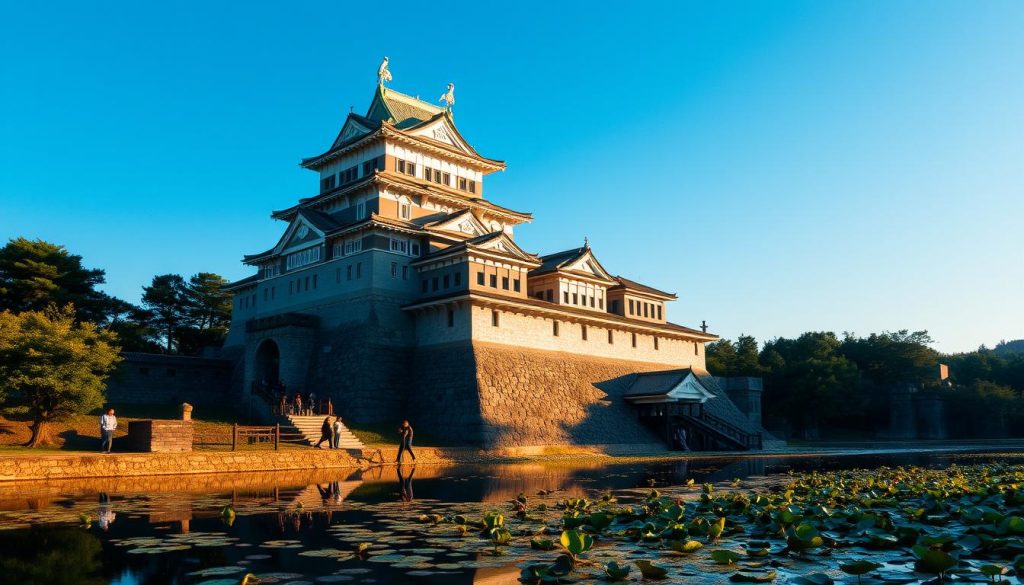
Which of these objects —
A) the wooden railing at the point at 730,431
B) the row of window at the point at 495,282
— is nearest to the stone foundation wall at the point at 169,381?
the row of window at the point at 495,282

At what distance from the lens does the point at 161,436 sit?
84.6 ft

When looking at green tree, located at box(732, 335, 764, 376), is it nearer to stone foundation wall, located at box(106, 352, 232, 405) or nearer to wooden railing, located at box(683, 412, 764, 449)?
wooden railing, located at box(683, 412, 764, 449)

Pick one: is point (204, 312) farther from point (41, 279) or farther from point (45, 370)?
point (45, 370)

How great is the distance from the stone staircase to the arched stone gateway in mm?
9379

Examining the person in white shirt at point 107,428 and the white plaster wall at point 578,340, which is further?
the white plaster wall at point 578,340

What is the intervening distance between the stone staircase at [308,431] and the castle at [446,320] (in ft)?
12.4

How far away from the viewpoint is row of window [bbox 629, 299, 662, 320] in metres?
53.9

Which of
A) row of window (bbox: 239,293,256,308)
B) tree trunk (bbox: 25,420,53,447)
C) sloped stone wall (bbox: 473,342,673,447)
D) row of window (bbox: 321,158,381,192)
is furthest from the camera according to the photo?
row of window (bbox: 239,293,256,308)

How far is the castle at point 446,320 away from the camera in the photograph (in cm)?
4172

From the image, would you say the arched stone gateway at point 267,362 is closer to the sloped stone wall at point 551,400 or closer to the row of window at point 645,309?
the sloped stone wall at point 551,400

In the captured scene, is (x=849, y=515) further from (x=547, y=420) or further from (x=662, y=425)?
(x=662, y=425)

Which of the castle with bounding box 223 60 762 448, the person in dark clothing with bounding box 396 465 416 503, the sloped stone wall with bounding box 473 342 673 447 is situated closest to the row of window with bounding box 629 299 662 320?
the castle with bounding box 223 60 762 448

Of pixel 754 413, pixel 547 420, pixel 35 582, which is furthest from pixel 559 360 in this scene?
pixel 35 582

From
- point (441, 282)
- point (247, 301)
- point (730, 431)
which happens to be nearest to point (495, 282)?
point (441, 282)
